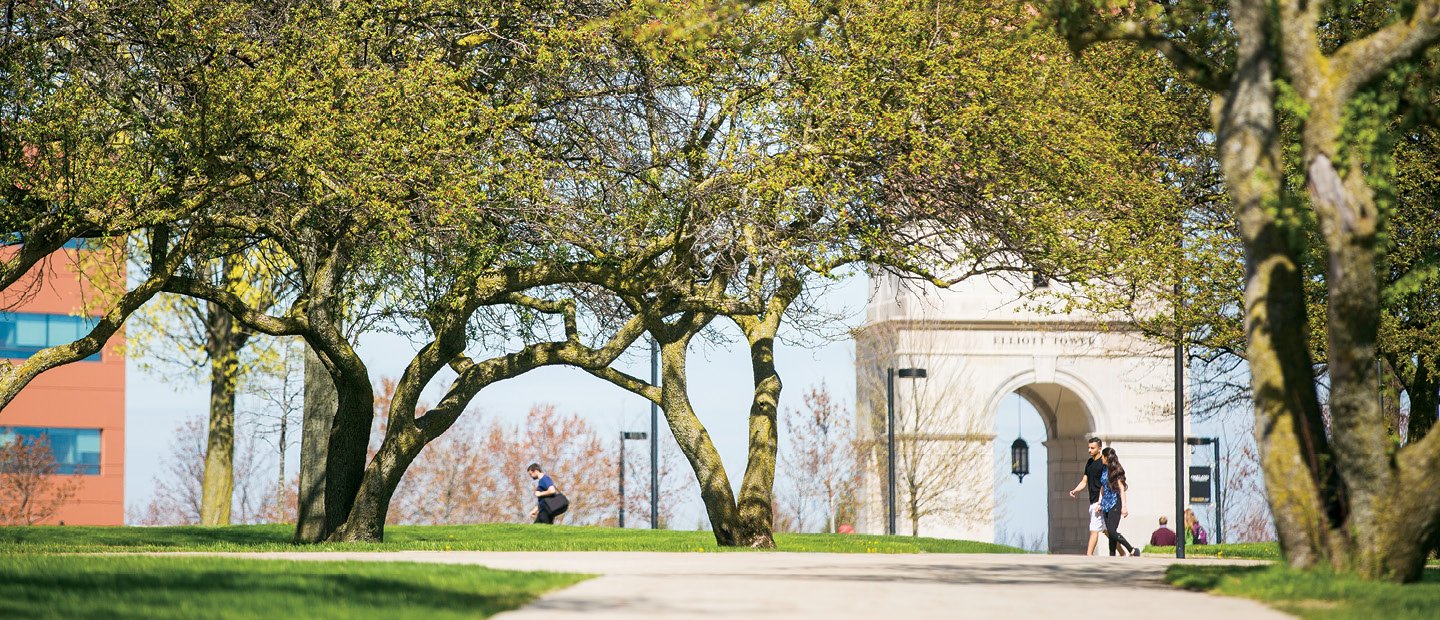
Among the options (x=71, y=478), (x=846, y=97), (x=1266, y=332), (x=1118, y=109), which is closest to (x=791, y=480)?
(x=71, y=478)

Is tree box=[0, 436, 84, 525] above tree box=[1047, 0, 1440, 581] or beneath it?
beneath

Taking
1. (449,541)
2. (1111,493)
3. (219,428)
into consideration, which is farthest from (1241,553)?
(219,428)

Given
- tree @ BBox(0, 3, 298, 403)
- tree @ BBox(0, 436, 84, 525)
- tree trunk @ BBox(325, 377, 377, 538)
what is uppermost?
tree @ BBox(0, 3, 298, 403)

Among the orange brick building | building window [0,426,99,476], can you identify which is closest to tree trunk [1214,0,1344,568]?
the orange brick building

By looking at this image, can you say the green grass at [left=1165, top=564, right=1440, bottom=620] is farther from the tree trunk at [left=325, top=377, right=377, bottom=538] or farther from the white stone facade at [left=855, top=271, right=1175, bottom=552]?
the white stone facade at [left=855, top=271, right=1175, bottom=552]

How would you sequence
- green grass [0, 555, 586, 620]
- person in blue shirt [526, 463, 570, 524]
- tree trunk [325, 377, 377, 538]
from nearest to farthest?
1. green grass [0, 555, 586, 620]
2. tree trunk [325, 377, 377, 538]
3. person in blue shirt [526, 463, 570, 524]

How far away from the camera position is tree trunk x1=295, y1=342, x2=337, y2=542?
74.4 ft

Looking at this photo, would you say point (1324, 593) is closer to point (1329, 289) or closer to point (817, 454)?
point (1329, 289)

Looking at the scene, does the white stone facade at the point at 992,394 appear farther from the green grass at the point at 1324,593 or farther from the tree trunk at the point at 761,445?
the green grass at the point at 1324,593

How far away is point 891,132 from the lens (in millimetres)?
18938

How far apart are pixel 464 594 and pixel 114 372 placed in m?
60.0

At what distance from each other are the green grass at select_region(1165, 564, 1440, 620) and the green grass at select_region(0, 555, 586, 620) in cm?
453

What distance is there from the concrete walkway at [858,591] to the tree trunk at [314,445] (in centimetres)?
719

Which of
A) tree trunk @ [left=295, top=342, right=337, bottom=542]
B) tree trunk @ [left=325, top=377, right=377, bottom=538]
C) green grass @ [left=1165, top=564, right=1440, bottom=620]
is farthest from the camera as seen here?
tree trunk @ [left=295, top=342, right=337, bottom=542]
